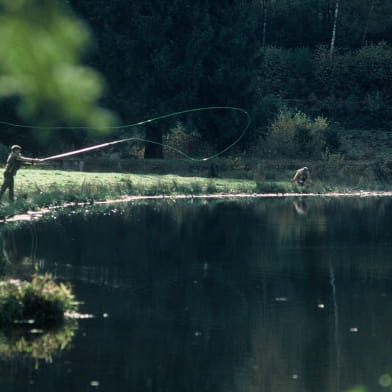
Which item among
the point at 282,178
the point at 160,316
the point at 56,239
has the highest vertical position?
the point at 282,178

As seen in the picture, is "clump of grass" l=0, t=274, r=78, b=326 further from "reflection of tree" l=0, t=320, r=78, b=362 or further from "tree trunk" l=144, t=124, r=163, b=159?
"tree trunk" l=144, t=124, r=163, b=159

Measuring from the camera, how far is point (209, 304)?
1789 centimetres

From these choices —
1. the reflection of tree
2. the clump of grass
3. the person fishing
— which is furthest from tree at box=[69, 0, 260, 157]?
the reflection of tree

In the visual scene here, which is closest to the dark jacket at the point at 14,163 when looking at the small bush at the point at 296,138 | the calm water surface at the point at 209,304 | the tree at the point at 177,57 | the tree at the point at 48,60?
the calm water surface at the point at 209,304

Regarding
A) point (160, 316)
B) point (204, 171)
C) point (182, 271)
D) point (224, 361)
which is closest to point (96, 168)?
point (204, 171)

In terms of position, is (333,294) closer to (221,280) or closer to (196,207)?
(221,280)

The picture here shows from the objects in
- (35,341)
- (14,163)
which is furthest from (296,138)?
(35,341)

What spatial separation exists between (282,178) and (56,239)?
87.5 feet

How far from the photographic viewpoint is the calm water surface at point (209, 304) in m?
12.5

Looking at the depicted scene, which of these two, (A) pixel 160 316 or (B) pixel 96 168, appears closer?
(A) pixel 160 316

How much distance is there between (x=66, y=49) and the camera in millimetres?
5777

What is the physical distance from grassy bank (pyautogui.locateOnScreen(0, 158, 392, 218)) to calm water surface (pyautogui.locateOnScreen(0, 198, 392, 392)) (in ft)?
15.9

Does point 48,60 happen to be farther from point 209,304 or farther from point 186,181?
point 186,181

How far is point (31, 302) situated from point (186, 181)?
33.6 metres
